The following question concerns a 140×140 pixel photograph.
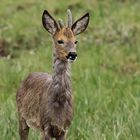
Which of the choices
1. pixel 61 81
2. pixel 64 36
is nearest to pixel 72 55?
pixel 64 36

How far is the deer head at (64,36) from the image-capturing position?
721 cm

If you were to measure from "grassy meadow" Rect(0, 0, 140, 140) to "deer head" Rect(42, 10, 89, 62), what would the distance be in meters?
1.40

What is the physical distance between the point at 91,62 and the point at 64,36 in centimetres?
599

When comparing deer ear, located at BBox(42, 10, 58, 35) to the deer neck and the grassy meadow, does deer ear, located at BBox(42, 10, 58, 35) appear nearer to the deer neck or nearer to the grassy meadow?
the deer neck

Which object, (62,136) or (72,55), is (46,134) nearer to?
(62,136)

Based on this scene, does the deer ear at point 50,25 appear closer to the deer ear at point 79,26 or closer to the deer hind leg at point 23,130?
the deer ear at point 79,26

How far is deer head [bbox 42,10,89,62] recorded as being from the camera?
284 inches

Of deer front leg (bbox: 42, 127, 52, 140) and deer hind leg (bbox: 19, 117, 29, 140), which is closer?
deer front leg (bbox: 42, 127, 52, 140)

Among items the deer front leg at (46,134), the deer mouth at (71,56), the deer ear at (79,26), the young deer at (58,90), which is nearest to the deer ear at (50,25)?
the young deer at (58,90)

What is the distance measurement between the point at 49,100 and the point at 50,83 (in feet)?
0.67

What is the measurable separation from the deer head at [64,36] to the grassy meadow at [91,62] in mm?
1405

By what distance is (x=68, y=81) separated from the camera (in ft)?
24.8

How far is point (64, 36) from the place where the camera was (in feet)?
24.3

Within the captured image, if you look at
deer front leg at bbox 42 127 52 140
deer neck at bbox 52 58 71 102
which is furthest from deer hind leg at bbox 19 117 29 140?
deer neck at bbox 52 58 71 102
